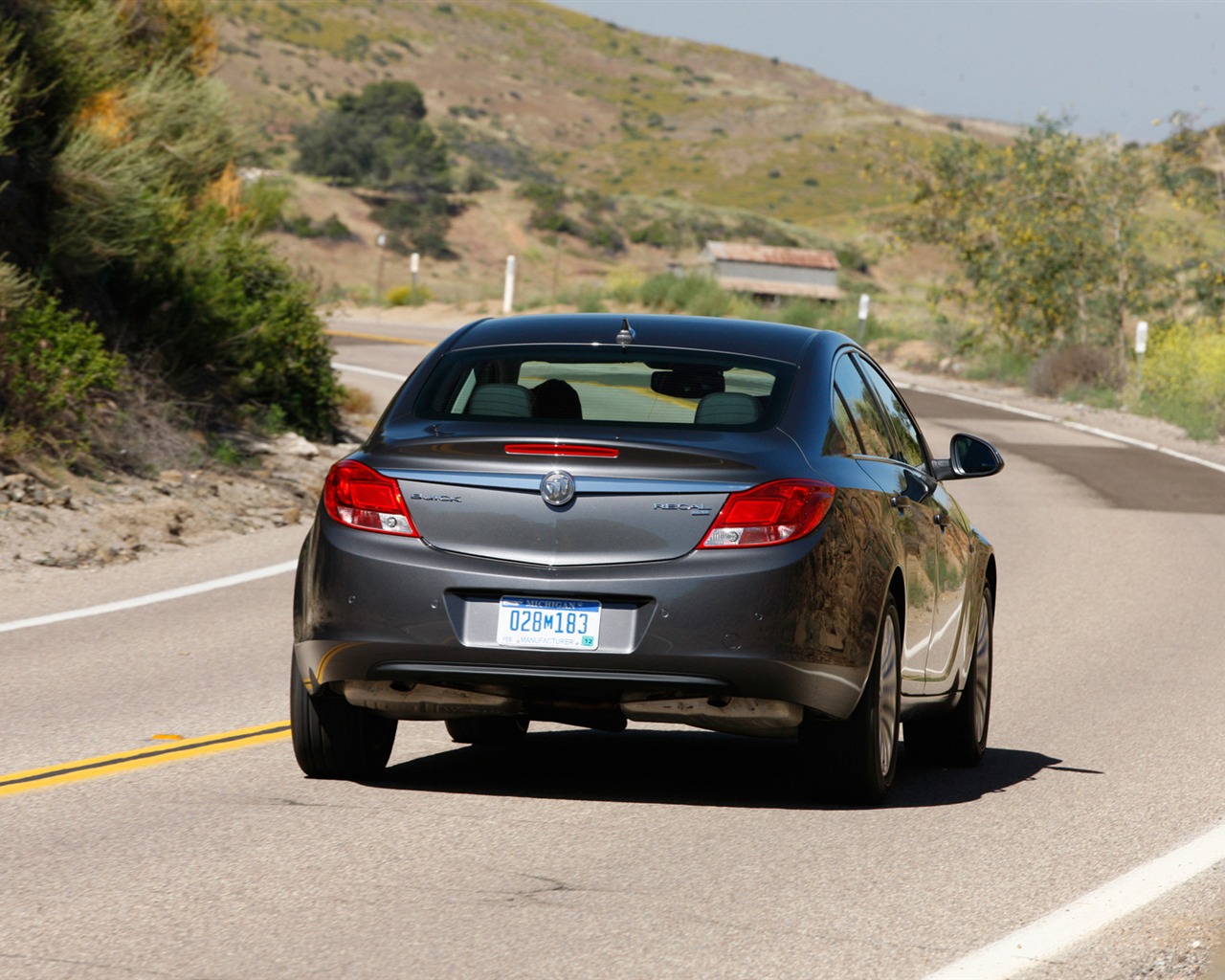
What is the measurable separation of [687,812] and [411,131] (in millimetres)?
96012

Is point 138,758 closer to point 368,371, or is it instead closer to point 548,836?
point 548,836

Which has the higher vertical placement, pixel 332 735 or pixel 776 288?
pixel 332 735

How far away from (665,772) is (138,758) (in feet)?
6.60

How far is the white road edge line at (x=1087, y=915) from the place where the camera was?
5.05 meters

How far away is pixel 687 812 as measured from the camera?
22.7 ft

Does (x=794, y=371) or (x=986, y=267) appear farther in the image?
(x=986, y=267)

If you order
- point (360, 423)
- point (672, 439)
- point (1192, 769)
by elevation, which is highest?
point (672, 439)

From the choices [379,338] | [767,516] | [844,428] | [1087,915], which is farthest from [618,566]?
[379,338]

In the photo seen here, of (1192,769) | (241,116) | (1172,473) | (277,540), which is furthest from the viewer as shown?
(1172,473)

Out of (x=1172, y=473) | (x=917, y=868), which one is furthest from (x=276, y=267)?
(x=917, y=868)

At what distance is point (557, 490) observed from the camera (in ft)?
20.8

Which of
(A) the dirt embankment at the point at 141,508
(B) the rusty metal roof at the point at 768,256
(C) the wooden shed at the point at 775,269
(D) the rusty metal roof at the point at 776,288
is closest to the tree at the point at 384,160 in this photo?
(B) the rusty metal roof at the point at 768,256

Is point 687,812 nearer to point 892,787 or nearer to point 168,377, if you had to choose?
point 892,787

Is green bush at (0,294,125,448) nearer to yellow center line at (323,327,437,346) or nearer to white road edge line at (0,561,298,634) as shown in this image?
white road edge line at (0,561,298,634)
